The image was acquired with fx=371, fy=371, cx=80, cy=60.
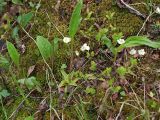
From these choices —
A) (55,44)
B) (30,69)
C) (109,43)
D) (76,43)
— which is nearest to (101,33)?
(109,43)

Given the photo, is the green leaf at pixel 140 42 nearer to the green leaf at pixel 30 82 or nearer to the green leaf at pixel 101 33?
the green leaf at pixel 101 33

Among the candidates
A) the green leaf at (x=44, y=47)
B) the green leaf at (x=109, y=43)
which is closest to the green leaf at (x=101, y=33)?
the green leaf at (x=109, y=43)

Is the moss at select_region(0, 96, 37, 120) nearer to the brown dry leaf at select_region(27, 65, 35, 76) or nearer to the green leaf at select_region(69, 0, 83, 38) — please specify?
the brown dry leaf at select_region(27, 65, 35, 76)

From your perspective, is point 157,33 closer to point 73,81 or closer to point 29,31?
point 73,81

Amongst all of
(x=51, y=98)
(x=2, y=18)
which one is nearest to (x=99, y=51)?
(x=51, y=98)

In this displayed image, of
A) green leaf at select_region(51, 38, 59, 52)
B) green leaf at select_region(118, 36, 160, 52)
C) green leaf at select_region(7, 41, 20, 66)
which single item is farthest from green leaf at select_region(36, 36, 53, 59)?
green leaf at select_region(118, 36, 160, 52)
